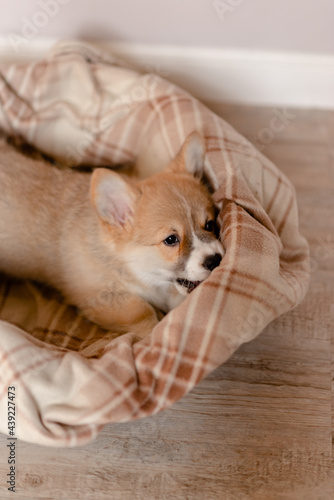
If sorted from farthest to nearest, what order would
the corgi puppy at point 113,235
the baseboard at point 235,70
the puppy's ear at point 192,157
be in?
the baseboard at point 235,70 → the puppy's ear at point 192,157 → the corgi puppy at point 113,235

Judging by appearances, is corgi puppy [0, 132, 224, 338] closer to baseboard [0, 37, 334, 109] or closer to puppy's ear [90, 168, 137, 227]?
puppy's ear [90, 168, 137, 227]

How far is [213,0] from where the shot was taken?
2260 mm

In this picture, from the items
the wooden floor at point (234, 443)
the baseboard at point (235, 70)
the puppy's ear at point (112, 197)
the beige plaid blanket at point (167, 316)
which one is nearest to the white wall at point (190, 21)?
the baseboard at point (235, 70)

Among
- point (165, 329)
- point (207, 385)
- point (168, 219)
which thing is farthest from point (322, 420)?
point (168, 219)

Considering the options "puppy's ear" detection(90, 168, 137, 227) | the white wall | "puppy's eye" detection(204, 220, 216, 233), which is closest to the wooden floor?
"puppy's eye" detection(204, 220, 216, 233)

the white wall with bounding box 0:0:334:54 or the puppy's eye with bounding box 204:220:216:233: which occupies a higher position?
the white wall with bounding box 0:0:334:54

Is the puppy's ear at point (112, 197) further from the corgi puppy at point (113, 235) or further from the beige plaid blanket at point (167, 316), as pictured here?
the beige plaid blanket at point (167, 316)

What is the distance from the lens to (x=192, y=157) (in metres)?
1.95

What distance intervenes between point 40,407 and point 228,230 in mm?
Result: 841

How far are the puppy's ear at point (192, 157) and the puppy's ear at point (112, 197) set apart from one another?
255mm

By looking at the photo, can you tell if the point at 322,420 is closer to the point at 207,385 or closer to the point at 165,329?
the point at 207,385

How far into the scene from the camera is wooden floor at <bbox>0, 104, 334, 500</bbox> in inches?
65.8

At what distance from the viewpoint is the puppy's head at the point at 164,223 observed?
175cm

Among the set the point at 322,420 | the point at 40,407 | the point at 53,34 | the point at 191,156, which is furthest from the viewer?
the point at 53,34
